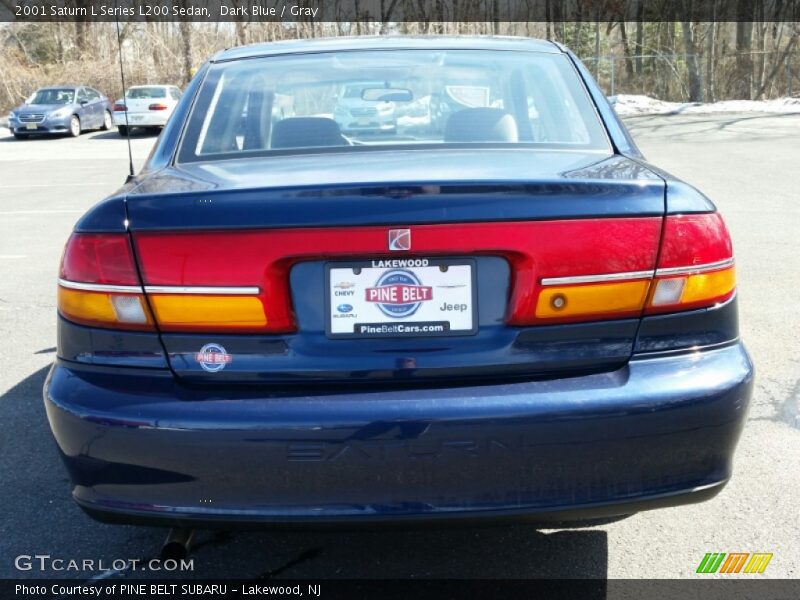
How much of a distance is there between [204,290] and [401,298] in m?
0.50

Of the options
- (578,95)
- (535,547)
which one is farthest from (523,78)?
(535,547)

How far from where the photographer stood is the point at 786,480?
11.6 feet

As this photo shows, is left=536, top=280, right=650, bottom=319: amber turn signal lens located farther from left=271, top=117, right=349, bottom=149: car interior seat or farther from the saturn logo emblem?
left=271, top=117, right=349, bottom=149: car interior seat

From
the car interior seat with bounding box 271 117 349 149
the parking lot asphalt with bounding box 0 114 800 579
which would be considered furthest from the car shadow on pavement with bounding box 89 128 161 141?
the car interior seat with bounding box 271 117 349 149

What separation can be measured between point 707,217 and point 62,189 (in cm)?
1303

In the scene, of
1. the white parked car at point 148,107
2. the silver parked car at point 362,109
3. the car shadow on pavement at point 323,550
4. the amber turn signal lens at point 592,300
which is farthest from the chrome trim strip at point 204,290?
the white parked car at point 148,107

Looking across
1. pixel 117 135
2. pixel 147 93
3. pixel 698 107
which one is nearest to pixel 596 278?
pixel 117 135

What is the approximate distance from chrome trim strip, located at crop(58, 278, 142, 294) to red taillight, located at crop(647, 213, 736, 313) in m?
1.33

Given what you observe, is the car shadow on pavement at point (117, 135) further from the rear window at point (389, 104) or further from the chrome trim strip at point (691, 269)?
the chrome trim strip at point (691, 269)

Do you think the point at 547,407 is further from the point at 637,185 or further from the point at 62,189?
the point at 62,189

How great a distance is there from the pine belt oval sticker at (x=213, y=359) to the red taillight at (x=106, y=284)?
0.52 ft

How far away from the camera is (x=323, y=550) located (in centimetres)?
304

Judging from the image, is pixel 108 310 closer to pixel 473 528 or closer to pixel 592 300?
pixel 473 528

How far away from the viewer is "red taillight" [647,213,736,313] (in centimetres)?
242
